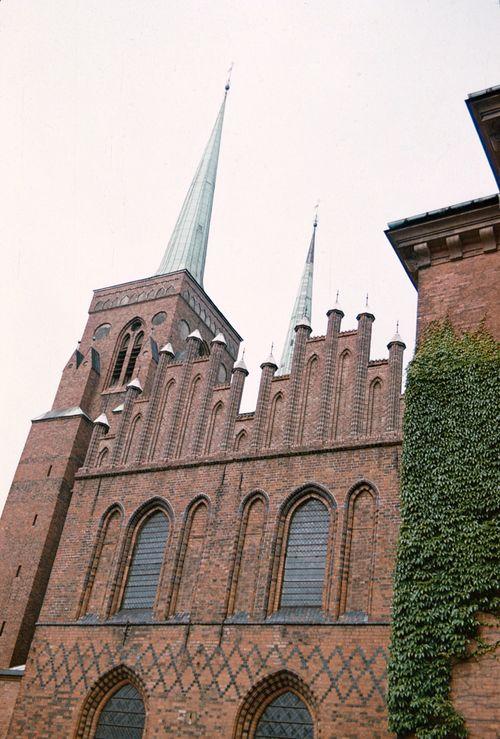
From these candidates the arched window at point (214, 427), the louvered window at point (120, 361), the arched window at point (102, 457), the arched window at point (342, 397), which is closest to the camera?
the arched window at point (342, 397)

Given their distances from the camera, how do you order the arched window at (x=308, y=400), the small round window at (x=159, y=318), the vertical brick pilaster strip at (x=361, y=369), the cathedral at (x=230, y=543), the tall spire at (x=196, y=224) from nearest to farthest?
1. the cathedral at (x=230, y=543)
2. the vertical brick pilaster strip at (x=361, y=369)
3. the arched window at (x=308, y=400)
4. the small round window at (x=159, y=318)
5. the tall spire at (x=196, y=224)

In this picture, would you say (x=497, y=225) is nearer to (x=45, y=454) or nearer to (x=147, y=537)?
(x=147, y=537)

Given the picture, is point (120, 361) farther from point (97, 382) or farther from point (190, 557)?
point (190, 557)

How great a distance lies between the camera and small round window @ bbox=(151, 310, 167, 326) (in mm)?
29172

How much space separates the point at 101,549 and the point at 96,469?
2.25 m

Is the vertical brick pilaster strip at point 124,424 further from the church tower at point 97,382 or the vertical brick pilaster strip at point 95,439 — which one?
the vertical brick pilaster strip at point 95,439

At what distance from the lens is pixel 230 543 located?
17547 millimetres

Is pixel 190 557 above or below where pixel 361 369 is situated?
below

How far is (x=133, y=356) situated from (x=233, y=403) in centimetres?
902

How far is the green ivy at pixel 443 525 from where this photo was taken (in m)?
9.77

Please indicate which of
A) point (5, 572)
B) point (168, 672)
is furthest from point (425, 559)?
point (5, 572)

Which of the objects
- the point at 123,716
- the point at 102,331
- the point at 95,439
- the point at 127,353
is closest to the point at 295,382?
the point at 95,439

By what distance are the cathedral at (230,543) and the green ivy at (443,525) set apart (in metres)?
0.75

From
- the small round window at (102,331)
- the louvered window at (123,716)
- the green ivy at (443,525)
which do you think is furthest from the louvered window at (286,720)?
the small round window at (102,331)
